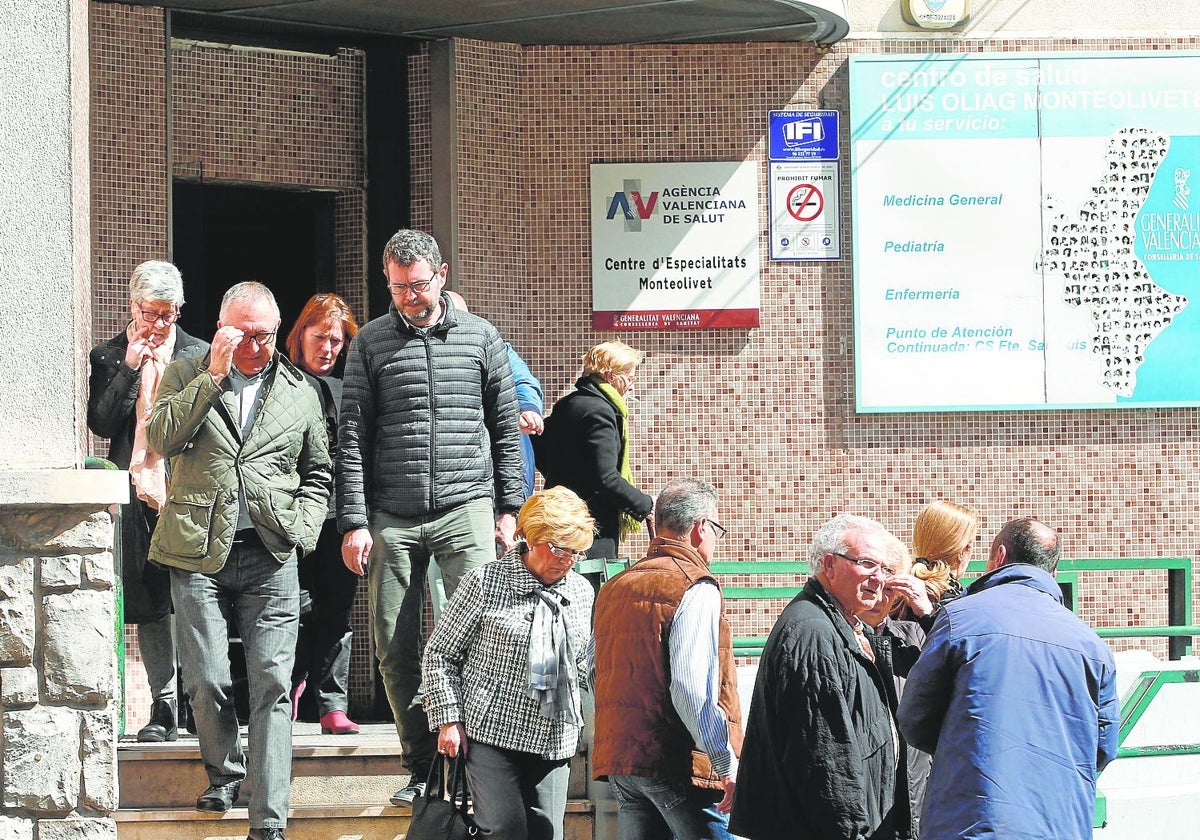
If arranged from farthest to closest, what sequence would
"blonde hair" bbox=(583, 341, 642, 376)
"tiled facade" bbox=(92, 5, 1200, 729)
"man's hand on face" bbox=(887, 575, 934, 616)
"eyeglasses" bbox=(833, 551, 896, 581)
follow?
1. "tiled facade" bbox=(92, 5, 1200, 729)
2. "blonde hair" bbox=(583, 341, 642, 376)
3. "man's hand on face" bbox=(887, 575, 934, 616)
4. "eyeglasses" bbox=(833, 551, 896, 581)

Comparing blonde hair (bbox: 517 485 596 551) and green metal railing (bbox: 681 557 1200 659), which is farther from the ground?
blonde hair (bbox: 517 485 596 551)

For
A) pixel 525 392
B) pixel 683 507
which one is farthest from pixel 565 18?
pixel 683 507

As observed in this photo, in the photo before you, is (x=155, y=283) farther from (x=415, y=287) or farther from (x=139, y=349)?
(x=415, y=287)

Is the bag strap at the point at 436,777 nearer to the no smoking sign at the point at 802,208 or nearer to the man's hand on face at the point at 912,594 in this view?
the man's hand on face at the point at 912,594

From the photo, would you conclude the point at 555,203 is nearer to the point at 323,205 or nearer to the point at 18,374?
the point at 323,205

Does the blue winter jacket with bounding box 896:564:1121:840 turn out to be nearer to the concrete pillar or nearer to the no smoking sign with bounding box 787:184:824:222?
the concrete pillar

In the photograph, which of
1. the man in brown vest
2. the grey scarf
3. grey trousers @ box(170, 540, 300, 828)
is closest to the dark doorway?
grey trousers @ box(170, 540, 300, 828)

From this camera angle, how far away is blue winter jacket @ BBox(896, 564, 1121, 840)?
185 inches

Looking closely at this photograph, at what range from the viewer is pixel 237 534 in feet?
20.7

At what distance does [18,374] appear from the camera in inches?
216

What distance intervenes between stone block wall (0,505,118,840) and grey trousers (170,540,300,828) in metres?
0.77

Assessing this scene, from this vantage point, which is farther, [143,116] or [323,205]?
[323,205]

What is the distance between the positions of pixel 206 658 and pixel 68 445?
40.9 inches

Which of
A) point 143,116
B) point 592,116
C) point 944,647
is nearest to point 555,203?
point 592,116
